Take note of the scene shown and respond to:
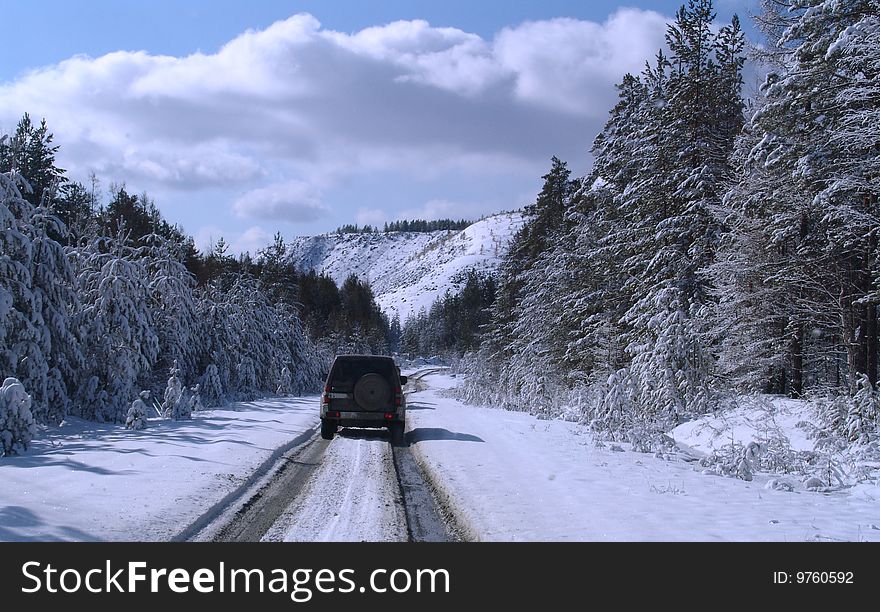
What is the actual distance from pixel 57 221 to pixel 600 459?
16.4 metres

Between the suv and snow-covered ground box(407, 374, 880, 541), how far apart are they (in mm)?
1628

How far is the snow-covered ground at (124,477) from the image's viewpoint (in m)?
6.57

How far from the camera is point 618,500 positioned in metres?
8.64

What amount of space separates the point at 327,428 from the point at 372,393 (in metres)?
1.57

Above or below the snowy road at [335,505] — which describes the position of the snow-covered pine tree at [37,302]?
above

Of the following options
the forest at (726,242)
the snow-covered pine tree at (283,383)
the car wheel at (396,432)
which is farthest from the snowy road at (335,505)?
the snow-covered pine tree at (283,383)

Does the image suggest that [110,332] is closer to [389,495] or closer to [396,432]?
[396,432]

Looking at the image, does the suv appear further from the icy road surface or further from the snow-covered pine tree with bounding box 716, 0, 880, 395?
the snow-covered pine tree with bounding box 716, 0, 880, 395

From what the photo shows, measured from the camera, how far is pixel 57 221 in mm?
17891

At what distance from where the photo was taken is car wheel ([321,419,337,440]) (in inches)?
619

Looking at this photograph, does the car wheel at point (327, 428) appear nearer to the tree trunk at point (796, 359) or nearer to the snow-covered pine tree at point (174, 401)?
the snow-covered pine tree at point (174, 401)

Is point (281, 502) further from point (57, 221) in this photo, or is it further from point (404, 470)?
point (57, 221)

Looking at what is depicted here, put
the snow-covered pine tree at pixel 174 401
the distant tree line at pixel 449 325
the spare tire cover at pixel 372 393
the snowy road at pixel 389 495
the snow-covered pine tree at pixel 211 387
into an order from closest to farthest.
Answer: the snowy road at pixel 389 495, the spare tire cover at pixel 372 393, the snow-covered pine tree at pixel 174 401, the snow-covered pine tree at pixel 211 387, the distant tree line at pixel 449 325
